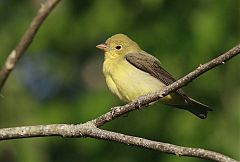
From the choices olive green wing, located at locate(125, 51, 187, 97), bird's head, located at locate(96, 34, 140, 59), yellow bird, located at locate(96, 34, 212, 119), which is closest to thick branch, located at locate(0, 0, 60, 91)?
yellow bird, located at locate(96, 34, 212, 119)

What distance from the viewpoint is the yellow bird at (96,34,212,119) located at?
540cm

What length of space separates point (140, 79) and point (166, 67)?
65 centimetres

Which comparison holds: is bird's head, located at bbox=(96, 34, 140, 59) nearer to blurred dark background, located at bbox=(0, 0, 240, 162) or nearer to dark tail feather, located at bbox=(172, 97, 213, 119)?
blurred dark background, located at bbox=(0, 0, 240, 162)

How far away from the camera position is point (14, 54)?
2.89m

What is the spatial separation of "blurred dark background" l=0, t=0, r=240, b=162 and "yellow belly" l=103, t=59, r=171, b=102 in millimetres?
464

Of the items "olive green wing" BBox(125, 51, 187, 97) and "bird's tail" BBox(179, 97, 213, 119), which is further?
"olive green wing" BBox(125, 51, 187, 97)

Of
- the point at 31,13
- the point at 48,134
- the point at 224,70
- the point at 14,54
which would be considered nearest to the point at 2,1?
the point at 31,13

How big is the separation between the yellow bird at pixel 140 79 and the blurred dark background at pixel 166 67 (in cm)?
30

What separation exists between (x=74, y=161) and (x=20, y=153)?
4.54 ft

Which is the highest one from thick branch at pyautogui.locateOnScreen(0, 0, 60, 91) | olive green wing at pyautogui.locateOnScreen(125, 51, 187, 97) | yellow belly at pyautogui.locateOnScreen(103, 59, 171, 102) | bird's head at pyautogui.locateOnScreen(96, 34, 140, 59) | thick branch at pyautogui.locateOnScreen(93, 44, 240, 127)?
bird's head at pyautogui.locateOnScreen(96, 34, 140, 59)

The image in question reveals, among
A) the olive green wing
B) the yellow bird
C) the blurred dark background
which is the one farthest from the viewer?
the blurred dark background

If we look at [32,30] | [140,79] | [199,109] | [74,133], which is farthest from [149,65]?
[32,30]

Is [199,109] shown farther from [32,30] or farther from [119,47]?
[32,30]

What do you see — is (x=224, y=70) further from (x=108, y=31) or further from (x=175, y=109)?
(x=108, y=31)
